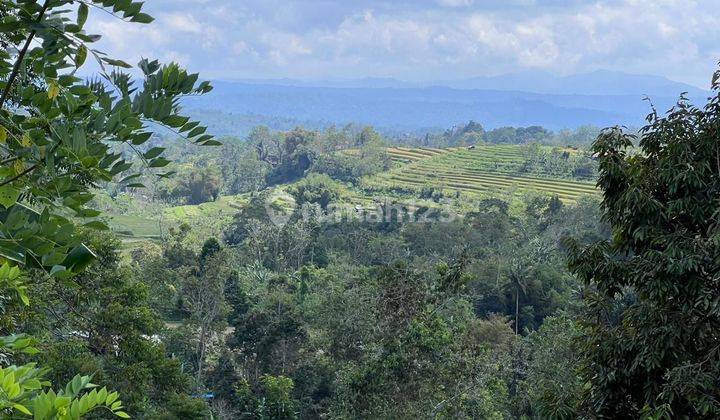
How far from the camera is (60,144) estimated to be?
1.11m

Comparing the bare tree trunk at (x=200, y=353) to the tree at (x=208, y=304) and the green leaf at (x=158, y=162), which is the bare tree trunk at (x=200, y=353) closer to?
the tree at (x=208, y=304)

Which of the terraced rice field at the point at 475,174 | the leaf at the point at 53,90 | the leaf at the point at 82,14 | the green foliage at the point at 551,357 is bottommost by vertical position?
the green foliage at the point at 551,357

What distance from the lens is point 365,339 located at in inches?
496

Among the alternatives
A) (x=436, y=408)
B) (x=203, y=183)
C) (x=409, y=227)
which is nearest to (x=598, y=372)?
(x=436, y=408)

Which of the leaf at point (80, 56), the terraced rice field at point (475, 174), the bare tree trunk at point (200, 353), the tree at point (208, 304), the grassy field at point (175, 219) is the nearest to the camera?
the leaf at point (80, 56)

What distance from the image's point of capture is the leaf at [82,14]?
1275 mm

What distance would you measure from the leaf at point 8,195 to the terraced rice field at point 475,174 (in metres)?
41.6

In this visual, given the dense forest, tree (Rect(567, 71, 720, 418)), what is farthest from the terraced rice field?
tree (Rect(567, 71, 720, 418))

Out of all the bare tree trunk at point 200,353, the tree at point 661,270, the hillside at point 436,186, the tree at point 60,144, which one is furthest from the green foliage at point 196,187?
the tree at point 60,144

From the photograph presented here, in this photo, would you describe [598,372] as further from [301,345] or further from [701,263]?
[301,345]

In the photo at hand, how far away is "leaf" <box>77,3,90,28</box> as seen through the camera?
1.28 metres

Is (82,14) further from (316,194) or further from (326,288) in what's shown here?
(316,194)

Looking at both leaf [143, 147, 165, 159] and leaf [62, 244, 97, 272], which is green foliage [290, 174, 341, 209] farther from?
leaf [62, 244, 97, 272]

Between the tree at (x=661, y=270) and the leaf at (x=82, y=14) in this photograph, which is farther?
the tree at (x=661, y=270)
